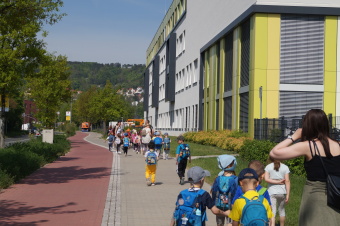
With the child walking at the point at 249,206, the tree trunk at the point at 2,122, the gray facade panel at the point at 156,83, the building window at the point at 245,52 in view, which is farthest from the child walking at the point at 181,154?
the gray facade panel at the point at 156,83

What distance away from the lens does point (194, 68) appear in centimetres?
4934

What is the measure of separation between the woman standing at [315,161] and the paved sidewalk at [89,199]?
5.22 metres

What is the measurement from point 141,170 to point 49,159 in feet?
15.5

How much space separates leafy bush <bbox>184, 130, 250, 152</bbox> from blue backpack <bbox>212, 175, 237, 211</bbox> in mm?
17780

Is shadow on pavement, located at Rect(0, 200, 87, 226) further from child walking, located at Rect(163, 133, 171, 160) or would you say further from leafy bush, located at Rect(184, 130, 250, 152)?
leafy bush, located at Rect(184, 130, 250, 152)

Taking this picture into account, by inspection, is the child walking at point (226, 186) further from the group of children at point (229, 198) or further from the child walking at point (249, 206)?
the child walking at point (249, 206)

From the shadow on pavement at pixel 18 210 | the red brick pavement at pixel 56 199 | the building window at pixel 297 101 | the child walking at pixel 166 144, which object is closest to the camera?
the shadow on pavement at pixel 18 210

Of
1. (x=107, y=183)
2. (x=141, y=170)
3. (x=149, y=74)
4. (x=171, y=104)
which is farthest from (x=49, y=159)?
(x=149, y=74)

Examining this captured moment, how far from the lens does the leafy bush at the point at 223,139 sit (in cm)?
2796

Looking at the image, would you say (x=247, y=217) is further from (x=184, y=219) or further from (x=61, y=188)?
(x=61, y=188)

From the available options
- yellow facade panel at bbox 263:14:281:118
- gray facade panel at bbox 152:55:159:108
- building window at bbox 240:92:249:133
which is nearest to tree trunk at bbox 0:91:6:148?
yellow facade panel at bbox 263:14:281:118

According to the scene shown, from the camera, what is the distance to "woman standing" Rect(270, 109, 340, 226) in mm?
4301

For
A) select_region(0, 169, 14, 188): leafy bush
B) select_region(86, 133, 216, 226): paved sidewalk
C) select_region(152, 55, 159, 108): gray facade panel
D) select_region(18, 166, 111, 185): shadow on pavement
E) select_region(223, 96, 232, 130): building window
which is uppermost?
select_region(152, 55, 159, 108): gray facade panel

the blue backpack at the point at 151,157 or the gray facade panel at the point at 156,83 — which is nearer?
the blue backpack at the point at 151,157
